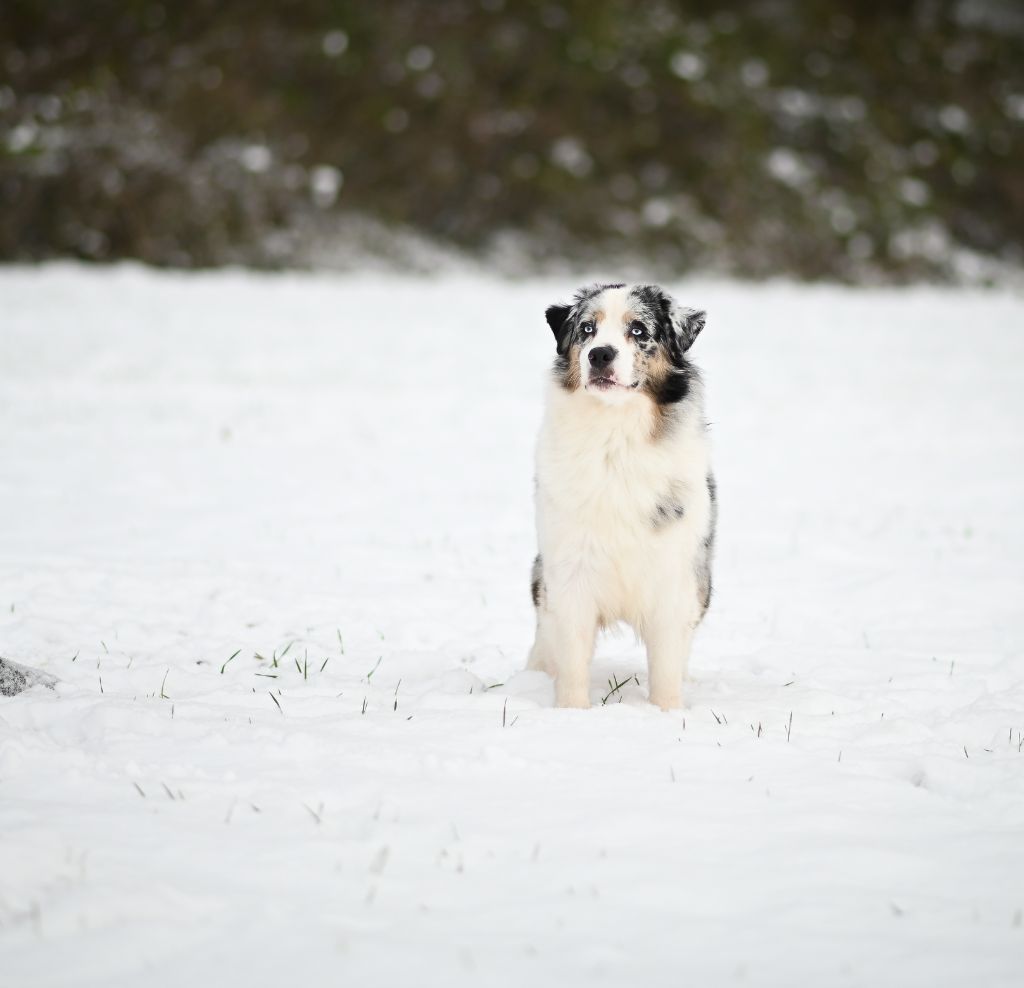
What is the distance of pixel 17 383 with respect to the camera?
14938 mm

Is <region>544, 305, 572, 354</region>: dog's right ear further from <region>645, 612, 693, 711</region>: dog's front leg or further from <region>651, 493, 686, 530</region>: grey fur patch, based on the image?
<region>645, 612, 693, 711</region>: dog's front leg

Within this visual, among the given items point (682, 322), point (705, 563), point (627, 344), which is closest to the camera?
point (627, 344)

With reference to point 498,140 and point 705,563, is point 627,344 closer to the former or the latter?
point 705,563

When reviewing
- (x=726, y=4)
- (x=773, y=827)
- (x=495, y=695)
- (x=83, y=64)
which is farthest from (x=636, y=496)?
(x=726, y=4)

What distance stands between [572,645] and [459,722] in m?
0.78

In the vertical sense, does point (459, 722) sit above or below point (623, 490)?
below

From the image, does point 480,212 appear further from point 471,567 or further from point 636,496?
point 636,496

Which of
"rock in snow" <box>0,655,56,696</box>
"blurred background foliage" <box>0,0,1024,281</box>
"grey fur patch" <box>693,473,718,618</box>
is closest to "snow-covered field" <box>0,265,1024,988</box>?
"rock in snow" <box>0,655,56,696</box>

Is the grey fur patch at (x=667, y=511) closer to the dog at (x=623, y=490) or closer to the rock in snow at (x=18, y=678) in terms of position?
the dog at (x=623, y=490)

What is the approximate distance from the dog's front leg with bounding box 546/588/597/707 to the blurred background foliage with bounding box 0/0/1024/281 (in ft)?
88.9

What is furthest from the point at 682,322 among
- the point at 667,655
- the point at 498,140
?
the point at 498,140

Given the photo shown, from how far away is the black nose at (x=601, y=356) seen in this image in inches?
204

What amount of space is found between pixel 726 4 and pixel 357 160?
72.7ft

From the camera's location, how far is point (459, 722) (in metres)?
4.88
